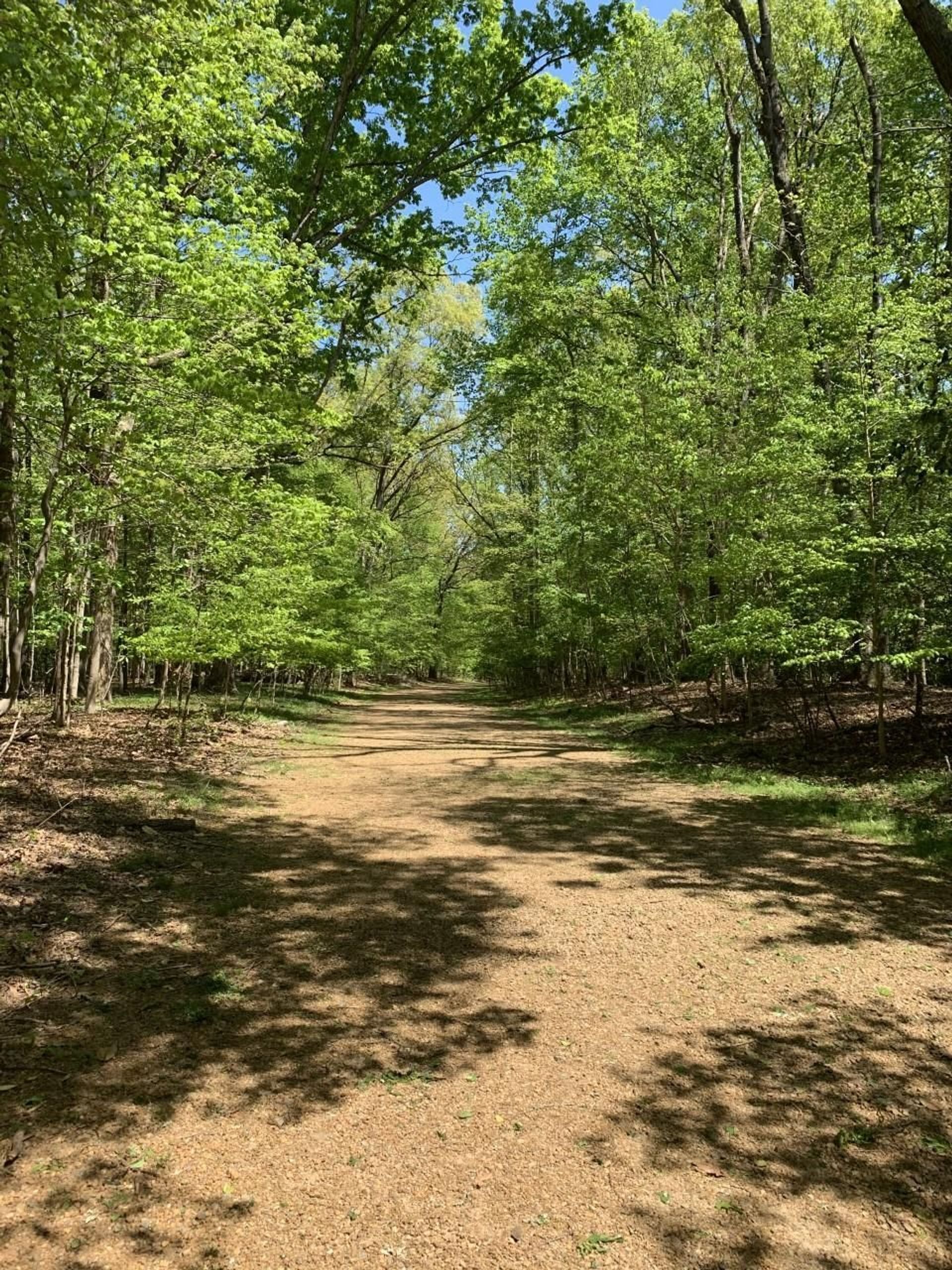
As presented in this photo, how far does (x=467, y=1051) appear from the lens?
3490mm

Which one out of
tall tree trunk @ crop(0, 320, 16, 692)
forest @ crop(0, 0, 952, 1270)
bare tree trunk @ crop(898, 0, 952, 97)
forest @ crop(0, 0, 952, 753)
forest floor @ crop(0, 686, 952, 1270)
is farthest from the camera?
forest @ crop(0, 0, 952, 753)

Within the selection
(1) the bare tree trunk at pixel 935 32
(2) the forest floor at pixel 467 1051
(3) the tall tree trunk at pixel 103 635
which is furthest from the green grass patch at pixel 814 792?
(3) the tall tree trunk at pixel 103 635

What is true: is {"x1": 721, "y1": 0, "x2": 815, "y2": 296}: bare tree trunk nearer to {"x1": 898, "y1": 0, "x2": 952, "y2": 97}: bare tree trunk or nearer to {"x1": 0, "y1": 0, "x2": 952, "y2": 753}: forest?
{"x1": 0, "y1": 0, "x2": 952, "y2": 753}: forest

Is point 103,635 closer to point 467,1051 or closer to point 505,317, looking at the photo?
point 467,1051

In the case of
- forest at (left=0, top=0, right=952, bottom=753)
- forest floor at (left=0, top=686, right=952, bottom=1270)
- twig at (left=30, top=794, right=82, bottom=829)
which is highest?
forest at (left=0, top=0, right=952, bottom=753)

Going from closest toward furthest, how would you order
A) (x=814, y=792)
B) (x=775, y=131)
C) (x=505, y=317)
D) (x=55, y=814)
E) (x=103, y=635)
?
1. (x=55, y=814)
2. (x=814, y=792)
3. (x=775, y=131)
4. (x=103, y=635)
5. (x=505, y=317)

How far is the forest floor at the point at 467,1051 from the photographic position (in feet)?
7.84

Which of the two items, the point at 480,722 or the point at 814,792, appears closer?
the point at 814,792

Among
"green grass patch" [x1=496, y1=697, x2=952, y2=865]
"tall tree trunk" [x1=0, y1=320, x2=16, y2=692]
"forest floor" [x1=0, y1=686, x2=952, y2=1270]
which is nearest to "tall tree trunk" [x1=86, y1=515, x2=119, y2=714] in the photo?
"tall tree trunk" [x1=0, y1=320, x2=16, y2=692]

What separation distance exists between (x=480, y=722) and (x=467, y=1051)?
18.1 meters

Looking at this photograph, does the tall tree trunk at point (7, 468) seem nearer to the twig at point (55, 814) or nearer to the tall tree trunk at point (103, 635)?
the twig at point (55, 814)

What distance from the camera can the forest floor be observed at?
239cm

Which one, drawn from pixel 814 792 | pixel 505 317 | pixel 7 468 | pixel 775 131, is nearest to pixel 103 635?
pixel 7 468

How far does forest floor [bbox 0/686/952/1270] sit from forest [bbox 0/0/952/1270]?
0.02 metres
